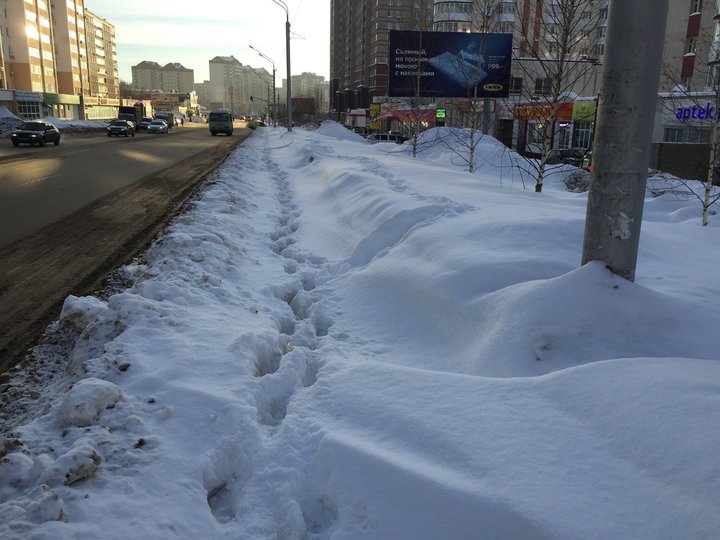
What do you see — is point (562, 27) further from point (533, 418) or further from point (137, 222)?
point (533, 418)

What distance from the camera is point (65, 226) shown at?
31.8 feet

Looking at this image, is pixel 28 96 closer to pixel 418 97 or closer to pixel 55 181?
pixel 418 97

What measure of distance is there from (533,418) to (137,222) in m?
9.00

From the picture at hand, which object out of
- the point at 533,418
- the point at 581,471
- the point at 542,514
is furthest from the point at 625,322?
the point at 542,514

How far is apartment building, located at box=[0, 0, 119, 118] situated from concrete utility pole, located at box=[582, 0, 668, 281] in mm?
84976

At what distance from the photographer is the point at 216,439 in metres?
3.15

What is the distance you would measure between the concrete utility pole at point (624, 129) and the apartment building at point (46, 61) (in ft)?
279

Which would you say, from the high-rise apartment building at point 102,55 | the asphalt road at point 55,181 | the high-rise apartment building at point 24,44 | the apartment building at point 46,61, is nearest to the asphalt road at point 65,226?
the asphalt road at point 55,181

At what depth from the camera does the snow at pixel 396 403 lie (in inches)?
97.7

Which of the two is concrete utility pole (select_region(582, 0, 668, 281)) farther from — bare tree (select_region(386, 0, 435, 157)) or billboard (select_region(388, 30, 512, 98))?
billboard (select_region(388, 30, 512, 98))

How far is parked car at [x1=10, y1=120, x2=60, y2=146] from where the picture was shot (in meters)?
31.1

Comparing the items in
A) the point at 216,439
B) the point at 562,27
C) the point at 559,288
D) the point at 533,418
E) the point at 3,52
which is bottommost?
the point at 216,439

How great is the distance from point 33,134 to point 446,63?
75.2ft

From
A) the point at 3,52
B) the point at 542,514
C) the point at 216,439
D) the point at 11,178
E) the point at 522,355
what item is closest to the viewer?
the point at 542,514
